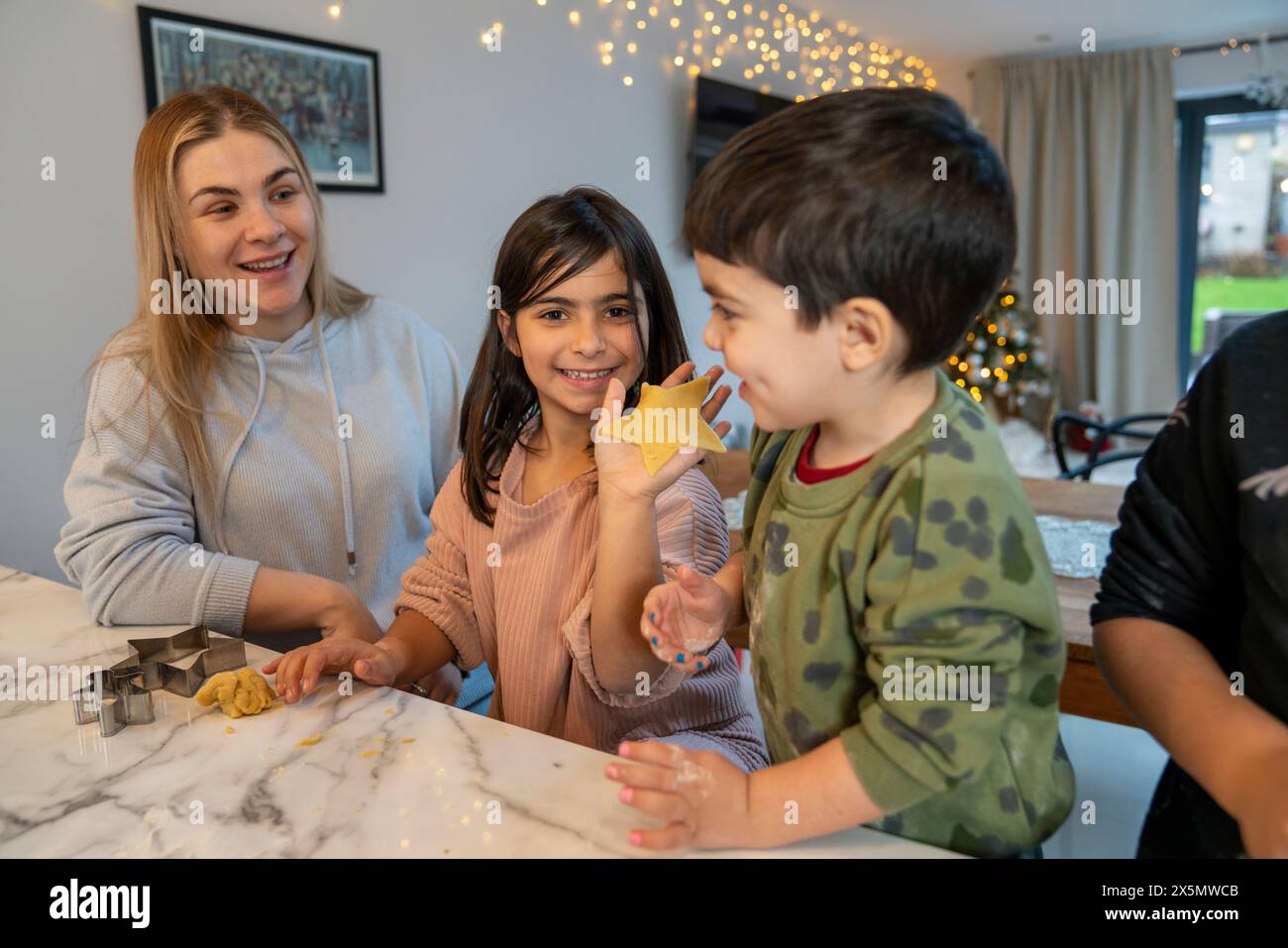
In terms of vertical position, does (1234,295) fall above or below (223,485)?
above

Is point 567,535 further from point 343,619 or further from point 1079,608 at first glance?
point 1079,608

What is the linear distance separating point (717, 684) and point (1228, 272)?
6.62m

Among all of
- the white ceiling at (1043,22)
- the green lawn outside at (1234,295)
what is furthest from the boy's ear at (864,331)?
the green lawn outside at (1234,295)

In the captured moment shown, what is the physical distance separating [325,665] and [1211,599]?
93cm

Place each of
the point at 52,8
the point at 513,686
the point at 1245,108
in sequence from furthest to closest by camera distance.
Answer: the point at 1245,108 → the point at 52,8 → the point at 513,686

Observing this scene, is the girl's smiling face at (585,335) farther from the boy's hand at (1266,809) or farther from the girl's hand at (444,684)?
the boy's hand at (1266,809)

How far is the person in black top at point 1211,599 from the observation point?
0.81m

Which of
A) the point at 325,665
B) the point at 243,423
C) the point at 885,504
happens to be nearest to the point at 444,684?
the point at 325,665

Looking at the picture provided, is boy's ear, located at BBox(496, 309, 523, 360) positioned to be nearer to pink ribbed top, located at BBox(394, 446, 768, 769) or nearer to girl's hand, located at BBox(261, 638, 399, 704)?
pink ribbed top, located at BBox(394, 446, 768, 769)

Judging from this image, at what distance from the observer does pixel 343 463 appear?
1692 mm

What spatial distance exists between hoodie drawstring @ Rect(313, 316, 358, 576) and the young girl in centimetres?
34

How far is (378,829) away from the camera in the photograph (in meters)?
0.77
